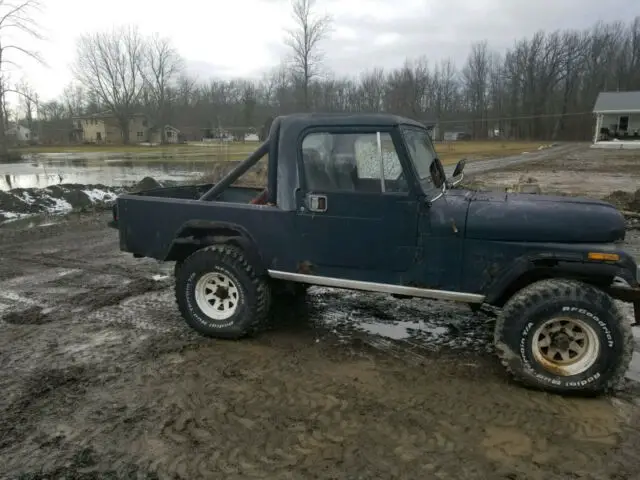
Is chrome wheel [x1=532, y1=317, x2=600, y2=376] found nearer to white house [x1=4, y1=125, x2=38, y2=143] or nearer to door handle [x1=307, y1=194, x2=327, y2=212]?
door handle [x1=307, y1=194, x2=327, y2=212]

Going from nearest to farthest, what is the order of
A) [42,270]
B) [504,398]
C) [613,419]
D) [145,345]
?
[613,419]
[504,398]
[145,345]
[42,270]

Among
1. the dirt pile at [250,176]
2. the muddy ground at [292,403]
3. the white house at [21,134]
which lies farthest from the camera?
the white house at [21,134]

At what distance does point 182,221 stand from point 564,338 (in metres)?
3.56

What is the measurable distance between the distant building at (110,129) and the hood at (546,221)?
81.3 metres

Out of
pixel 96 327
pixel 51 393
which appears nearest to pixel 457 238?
pixel 51 393

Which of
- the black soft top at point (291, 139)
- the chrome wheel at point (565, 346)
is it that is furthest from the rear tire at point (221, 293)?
the chrome wheel at point (565, 346)

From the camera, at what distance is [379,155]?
13.7 feet

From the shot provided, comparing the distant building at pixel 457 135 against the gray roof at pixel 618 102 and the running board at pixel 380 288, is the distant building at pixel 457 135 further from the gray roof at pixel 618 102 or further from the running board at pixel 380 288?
the running board at pixel 380 288

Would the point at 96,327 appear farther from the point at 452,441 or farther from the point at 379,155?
the point at 452,441

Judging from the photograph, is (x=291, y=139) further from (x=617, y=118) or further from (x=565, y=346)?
(x=617, y=118)

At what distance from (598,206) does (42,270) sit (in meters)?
7.20

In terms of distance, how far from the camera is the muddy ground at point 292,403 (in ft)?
9.96

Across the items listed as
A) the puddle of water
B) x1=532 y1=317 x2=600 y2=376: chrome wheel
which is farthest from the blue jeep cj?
the puddle of water

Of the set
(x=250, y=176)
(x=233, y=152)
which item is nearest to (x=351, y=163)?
(x=250, y=176)
